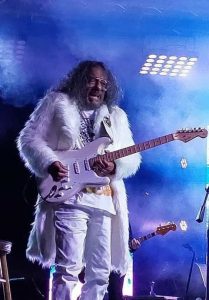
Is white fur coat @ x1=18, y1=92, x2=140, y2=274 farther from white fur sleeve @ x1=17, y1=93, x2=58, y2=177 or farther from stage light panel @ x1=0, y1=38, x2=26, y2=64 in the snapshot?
stage light panel @ x1=0, y1=38, x2=26, y2=64

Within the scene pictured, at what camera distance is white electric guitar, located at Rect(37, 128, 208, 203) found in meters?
3.39

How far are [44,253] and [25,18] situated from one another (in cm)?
268

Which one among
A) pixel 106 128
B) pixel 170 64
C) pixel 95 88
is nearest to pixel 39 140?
pixel 106 128

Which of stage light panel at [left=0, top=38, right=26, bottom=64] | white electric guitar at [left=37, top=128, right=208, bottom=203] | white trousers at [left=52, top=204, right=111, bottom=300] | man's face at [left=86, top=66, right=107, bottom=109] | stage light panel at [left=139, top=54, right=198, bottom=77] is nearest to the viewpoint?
white trousers at [left=52, top=204, right=111, bottom=300]

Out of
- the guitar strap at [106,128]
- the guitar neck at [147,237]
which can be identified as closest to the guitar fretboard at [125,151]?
the guitar strap at [106,128]

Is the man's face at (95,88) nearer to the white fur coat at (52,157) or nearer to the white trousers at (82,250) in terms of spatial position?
the white fur coat at (52,157)

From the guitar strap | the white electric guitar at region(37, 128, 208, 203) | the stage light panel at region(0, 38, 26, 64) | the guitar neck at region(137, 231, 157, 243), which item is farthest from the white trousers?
the stage light panel at region(0, 38, 26, 64)

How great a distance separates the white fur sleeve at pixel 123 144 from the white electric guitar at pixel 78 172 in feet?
0.18

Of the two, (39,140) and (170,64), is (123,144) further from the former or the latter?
(170,64)

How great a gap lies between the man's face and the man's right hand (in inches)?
19.8

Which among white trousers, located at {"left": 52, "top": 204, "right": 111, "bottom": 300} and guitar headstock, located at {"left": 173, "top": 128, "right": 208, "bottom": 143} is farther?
guitar headstock, located at {"left": 173, "top": 128, "right": 208, "bottom": 143}

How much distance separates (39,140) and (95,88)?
535 millimetres

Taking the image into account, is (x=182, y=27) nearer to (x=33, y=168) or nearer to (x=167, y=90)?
(x=167, y=90)

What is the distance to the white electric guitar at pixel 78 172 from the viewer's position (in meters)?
3.39
